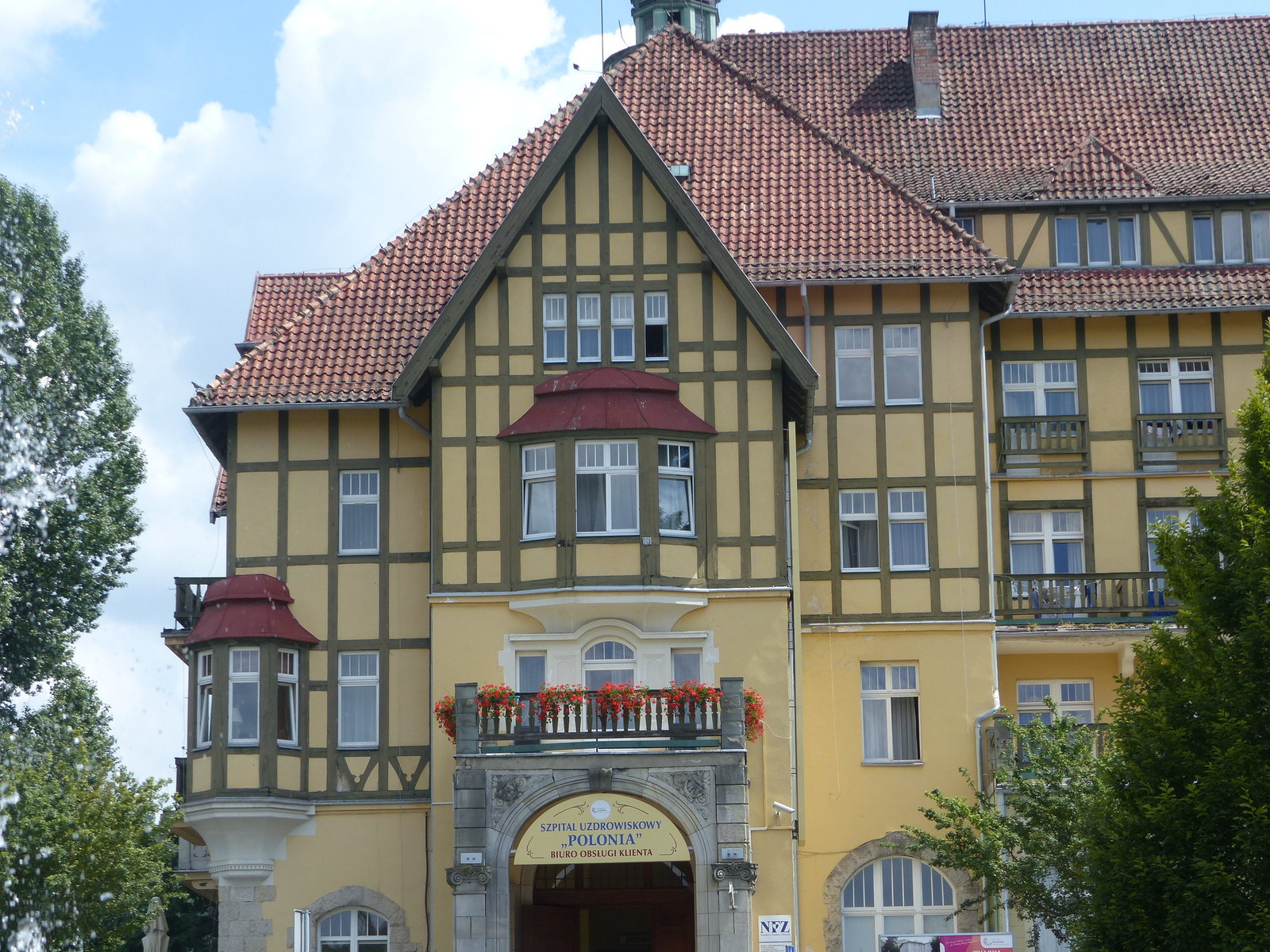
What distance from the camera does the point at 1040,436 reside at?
37719 mm

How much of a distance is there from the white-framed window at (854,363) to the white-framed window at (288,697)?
1044 centimetres

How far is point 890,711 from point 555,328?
862 centimetres

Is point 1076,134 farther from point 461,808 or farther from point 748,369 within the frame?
point 461,808

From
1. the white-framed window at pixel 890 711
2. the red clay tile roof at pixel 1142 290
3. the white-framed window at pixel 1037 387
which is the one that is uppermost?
the red clay tile roof at pixel 1142 290

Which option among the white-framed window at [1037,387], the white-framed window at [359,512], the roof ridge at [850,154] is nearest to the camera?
the white-framed window at [359,512]

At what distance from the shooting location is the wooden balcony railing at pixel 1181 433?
37.8 metres

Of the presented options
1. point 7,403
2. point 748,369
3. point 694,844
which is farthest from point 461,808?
point 7,403

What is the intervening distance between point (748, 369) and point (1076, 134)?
38.4ft

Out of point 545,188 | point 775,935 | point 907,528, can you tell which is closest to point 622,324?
point 545,188

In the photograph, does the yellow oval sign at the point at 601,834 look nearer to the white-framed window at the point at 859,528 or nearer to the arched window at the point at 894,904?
the arched window at the point at 894,904

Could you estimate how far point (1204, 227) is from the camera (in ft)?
131

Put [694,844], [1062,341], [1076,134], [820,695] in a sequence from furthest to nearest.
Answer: [1076,134] → [1062,341] → [820,695] → [694,844]

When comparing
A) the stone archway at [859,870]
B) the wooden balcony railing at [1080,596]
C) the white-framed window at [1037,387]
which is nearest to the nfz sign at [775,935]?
the stone archway at [859,870]

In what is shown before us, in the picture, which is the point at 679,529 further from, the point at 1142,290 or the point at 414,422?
the point at 1142,290
